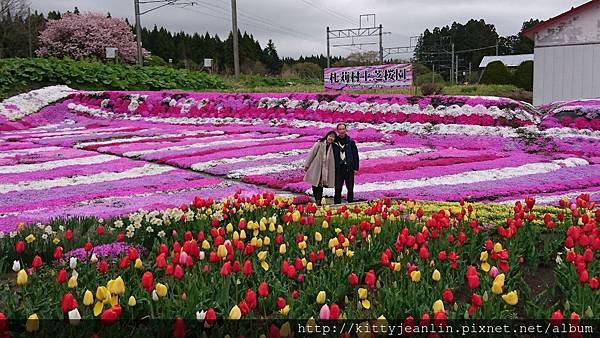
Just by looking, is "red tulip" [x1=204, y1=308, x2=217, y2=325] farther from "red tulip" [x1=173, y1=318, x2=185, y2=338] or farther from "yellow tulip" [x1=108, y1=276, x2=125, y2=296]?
"yellow tulip" [x1=108, y1=276, x2=125, y2=296]

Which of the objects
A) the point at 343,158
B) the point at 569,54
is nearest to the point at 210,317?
the point at 343,158

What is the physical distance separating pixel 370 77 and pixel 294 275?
21.4m

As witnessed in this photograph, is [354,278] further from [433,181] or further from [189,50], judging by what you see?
[189,50]

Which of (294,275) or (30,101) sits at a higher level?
(30,101)

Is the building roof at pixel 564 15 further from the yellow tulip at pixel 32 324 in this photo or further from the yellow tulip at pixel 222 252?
the yellow tulip at pixel 32 324

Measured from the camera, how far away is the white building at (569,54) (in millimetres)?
19594

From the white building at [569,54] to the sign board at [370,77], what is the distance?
5.15 meters

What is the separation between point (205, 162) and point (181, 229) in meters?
8.45

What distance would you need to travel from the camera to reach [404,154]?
50.5ft

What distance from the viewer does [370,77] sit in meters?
25.2

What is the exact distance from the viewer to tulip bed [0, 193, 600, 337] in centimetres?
371

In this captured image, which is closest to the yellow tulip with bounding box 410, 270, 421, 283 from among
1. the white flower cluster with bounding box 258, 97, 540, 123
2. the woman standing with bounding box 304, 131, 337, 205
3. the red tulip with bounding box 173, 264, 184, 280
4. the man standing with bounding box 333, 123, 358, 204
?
the red tulip with bounding box 173, 264, 184, 280

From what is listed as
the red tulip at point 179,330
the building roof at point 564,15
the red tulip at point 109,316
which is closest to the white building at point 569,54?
the building roof at point 564,15

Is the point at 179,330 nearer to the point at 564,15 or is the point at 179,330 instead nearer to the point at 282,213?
the point at 282,213
